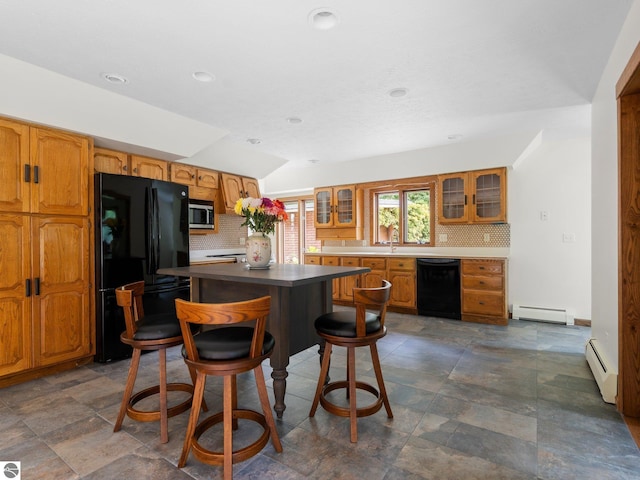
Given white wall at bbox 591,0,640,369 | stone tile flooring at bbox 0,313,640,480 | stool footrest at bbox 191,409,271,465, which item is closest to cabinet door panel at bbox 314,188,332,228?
stone tile flooring at bbox 0,313,640,480

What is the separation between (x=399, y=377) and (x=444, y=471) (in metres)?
1.14

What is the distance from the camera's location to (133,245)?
3.40 meters

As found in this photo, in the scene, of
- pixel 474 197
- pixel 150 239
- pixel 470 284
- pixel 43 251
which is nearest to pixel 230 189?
pixel 150 239

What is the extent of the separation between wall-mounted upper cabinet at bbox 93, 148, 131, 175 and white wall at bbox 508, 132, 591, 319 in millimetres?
5108

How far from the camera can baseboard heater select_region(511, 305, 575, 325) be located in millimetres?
4438

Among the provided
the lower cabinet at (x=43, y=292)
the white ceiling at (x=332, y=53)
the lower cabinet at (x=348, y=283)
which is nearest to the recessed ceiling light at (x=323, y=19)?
the white ceiling at (x=332, y=53)

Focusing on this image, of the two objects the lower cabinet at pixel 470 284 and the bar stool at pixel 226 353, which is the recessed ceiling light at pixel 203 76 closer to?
the bar stool at pixel 226 353

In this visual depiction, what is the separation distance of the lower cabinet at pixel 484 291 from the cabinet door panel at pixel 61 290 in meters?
4.55

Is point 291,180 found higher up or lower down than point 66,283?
higher up

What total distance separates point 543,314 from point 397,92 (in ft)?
12.2

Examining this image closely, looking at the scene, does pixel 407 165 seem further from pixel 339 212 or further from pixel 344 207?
pixel 339 212

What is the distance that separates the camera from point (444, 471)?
1663 mm

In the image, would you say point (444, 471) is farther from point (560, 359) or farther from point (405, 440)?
point (560, 359)

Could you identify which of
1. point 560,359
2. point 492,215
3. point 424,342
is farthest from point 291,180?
point 560,359
